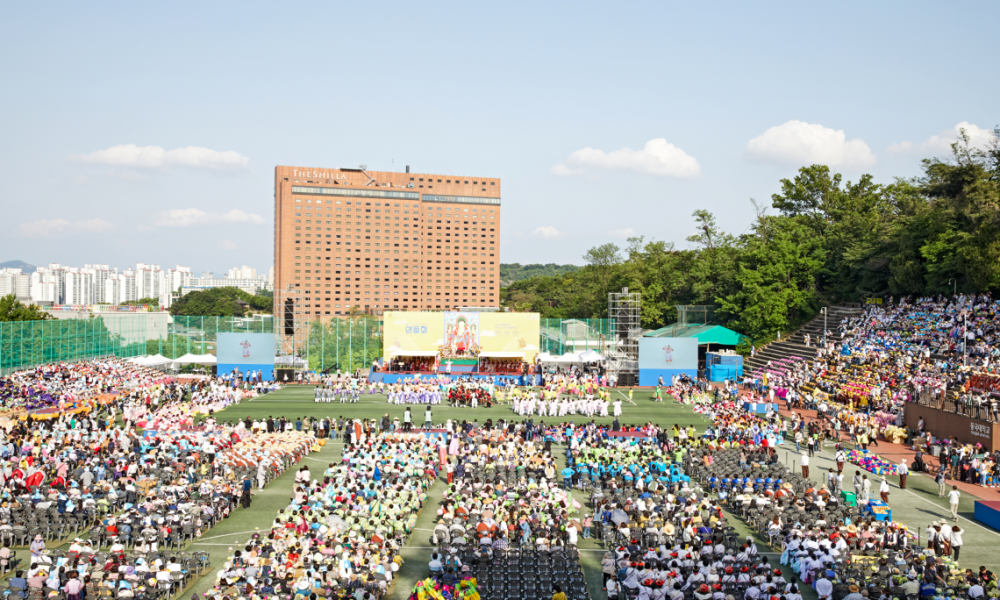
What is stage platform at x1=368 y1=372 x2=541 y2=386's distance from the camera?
44375mm

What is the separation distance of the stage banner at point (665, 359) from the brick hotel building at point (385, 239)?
364 ft

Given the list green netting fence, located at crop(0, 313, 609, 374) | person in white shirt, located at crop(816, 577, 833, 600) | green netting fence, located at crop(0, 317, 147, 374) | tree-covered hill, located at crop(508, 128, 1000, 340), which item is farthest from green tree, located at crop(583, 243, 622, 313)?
person in white shirt, located at crop(816, 577, 833, 600)

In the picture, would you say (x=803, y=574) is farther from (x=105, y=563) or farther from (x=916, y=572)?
(x=105, y=563)

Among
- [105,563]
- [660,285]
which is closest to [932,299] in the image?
[660,285]

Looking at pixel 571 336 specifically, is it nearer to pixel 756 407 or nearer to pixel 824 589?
pixel 756 407

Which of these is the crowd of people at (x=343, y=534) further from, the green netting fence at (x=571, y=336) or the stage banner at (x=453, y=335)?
the green netting fence at (x=571, y=336)

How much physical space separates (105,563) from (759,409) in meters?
30.8

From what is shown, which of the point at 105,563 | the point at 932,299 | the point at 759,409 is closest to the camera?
the point at 105,563

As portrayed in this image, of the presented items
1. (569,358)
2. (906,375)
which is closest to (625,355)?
(569,358)

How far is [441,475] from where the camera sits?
23719 mm

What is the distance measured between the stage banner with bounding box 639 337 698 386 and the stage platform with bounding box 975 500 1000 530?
2669 cm

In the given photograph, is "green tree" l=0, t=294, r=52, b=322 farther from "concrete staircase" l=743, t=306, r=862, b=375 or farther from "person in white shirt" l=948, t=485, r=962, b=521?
"person in white shirt" l=948, t=485, r=962, b=521

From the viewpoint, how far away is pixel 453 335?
50.1m

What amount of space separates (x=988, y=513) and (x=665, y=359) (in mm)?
27657
